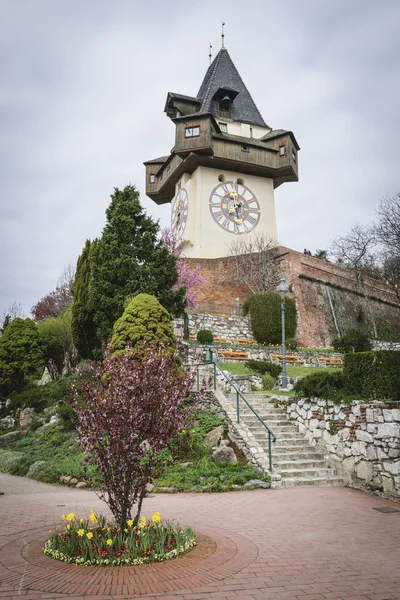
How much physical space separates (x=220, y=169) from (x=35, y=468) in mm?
29852

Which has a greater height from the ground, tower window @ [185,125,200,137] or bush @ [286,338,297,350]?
tower window @ [185,125,200,137]

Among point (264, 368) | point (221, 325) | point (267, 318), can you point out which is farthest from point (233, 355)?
point (267, 318)

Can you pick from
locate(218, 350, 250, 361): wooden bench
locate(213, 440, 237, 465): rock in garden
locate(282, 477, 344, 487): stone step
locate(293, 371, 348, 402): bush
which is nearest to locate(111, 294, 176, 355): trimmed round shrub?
locate(213, 440, 237, 465): rock in garden

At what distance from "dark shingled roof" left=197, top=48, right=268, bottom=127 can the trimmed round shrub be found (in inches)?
1171

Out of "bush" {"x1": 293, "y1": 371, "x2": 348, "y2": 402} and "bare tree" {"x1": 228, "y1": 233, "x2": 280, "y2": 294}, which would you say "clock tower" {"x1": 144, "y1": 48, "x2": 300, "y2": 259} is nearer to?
"bare tree" {"x1": 228, "y1": 233, "x2": 280, "y2": 294}

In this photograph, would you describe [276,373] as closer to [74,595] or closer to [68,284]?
[74,595]

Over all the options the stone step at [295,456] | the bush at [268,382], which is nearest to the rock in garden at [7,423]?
the bush at [268,382]

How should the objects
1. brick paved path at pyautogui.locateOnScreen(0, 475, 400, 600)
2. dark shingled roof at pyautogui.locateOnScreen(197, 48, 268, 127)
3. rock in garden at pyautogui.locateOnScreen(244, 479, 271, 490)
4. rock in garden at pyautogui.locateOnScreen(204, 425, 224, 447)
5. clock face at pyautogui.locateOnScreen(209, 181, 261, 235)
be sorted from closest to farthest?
brick paved path at pyautogui.locateOnScreen(0, 475, 400, 600) → rock in garden at pyautogui.locateOnScreen(244, 479, 271, 490) → rock in garden at pyautogui.locateOnScreen(204, 425, 224, 447) → clock face at pyautogui.locateOnScreen(209, 181, 261, 235) → dark shingled roof at pyautogui.locateOnScreen(197, 48, 268, 127)

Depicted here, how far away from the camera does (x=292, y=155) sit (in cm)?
3878

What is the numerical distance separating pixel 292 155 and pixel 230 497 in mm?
34603

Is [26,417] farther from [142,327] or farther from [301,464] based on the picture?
[301,464]

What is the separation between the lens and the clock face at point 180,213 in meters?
37.9

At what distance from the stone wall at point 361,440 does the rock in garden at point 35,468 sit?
6.84m

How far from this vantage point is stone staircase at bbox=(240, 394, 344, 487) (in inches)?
391
